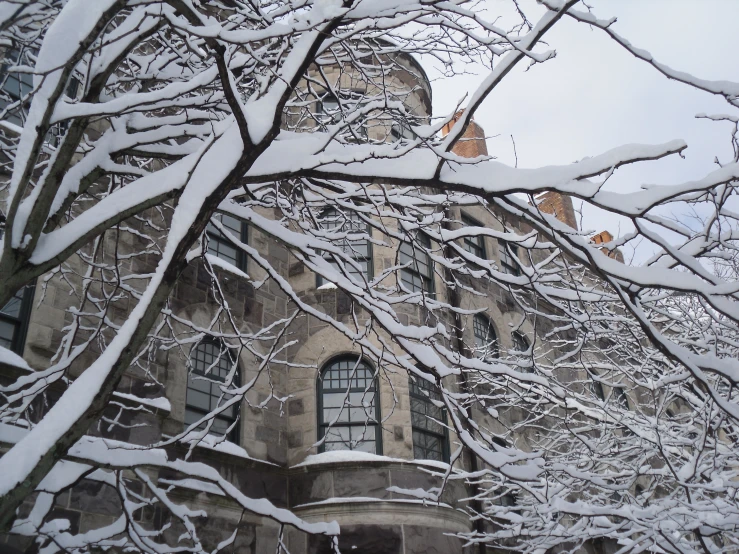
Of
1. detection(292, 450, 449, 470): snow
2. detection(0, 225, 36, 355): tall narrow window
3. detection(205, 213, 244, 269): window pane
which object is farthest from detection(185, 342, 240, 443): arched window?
detection(0, 225, 36, 355): tall narrow window

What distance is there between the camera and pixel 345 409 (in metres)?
11.8

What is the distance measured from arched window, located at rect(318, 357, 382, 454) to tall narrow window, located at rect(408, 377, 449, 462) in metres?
0.74

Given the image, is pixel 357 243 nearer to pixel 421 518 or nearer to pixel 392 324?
pixel 421 518

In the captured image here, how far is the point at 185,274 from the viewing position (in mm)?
10820

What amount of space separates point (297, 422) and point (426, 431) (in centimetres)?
229

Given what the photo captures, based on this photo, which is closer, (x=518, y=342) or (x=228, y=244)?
(x=228, y=244)

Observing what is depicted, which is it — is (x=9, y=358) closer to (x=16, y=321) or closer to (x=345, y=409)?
(x=16, y=321)

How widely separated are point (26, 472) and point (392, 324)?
2.69 meters

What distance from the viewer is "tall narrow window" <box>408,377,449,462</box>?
12.0m

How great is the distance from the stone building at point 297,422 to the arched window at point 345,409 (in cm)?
2

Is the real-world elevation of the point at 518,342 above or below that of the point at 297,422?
above

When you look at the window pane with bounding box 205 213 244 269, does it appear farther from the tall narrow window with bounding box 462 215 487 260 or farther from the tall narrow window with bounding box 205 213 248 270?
the tall narrow window with bounding box 462 215 487 260

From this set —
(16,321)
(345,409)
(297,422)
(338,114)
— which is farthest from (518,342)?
(16,321)

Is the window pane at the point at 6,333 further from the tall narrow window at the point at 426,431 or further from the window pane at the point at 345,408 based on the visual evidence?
the tall narrow window at the point at 426,431
